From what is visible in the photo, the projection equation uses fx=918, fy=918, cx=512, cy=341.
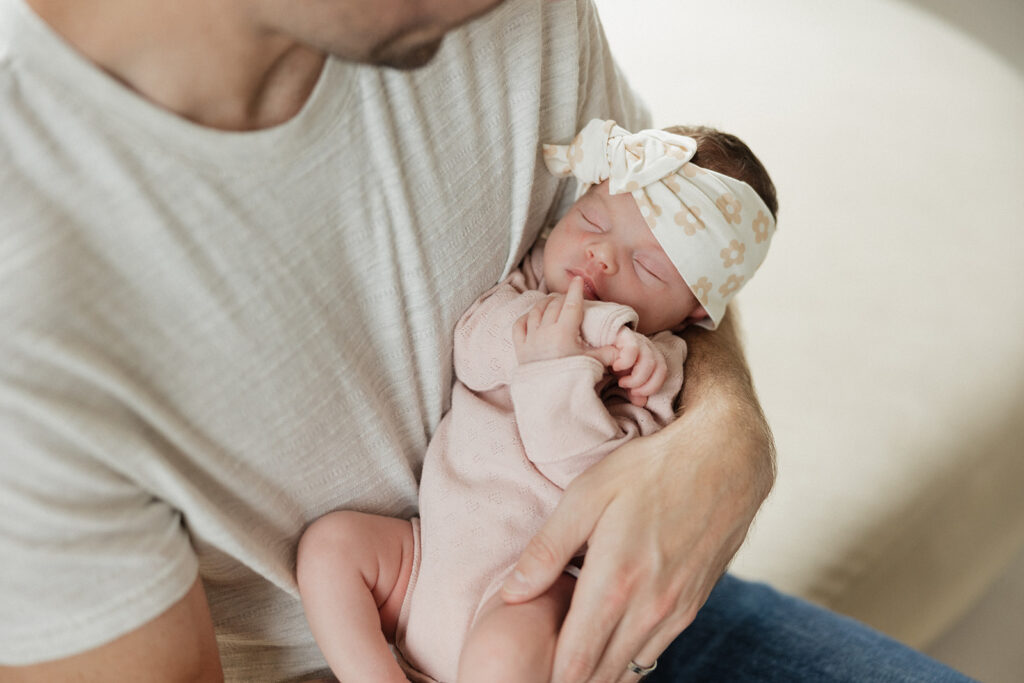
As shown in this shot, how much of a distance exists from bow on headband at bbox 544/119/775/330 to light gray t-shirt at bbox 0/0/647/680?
0.25ft

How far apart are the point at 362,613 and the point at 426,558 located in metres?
0.10

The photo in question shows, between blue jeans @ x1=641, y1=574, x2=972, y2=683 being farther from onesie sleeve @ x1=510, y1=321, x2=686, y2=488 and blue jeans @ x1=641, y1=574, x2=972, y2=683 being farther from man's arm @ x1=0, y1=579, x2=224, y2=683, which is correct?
man's arm @ x1=0, y1=579, x2=224, y2=683

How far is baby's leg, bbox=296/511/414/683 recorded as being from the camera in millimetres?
997

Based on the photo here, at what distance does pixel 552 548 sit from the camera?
975 mm

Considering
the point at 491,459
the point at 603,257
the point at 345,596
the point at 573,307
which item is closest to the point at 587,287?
the point at 603,257

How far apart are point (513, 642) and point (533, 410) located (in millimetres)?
249

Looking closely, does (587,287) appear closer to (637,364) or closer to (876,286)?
(637,364)

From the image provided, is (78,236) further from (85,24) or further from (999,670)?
(999,670)

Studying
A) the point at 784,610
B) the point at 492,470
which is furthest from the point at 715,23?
the point at 492,470

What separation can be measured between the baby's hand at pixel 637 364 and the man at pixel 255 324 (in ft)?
0.23

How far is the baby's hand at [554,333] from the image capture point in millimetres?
1041

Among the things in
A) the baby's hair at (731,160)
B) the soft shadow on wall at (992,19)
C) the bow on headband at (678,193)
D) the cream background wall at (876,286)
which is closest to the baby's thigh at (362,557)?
the bow on headband at (678,193)

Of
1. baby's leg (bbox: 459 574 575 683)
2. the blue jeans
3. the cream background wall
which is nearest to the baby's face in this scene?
baby's leg (bbox: 459 574 575 683)

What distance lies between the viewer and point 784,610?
4.81 feet
